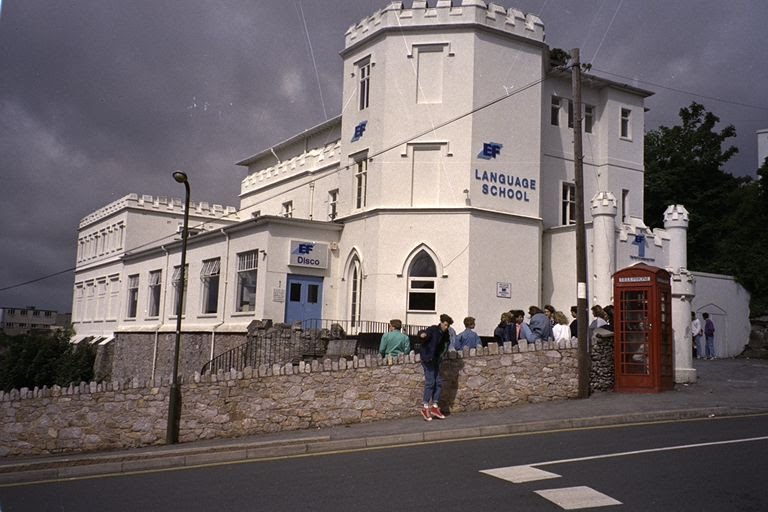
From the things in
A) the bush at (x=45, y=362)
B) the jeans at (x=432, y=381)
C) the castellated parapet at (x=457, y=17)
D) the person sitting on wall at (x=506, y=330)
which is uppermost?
the castellated parapet at (x=457, y=17)

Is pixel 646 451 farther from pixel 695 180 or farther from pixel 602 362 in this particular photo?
pixel 695 180

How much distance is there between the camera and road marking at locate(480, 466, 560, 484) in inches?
353

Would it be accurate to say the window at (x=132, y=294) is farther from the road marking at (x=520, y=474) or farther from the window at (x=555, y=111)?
→ the road marking at (x=520, y=474)

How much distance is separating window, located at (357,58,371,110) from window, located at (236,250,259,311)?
7.20 meters

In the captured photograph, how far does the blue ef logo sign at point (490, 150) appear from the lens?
26.8 metres

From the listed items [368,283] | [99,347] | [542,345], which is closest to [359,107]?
[368,283]

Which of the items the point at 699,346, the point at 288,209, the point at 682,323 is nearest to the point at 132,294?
the point at 288,209

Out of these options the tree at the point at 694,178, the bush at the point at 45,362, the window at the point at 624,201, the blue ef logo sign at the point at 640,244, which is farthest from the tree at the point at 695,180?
the bush at the point at 45,362

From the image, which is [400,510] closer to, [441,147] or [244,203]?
[441,147]

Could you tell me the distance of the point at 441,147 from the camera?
2698 centimetres

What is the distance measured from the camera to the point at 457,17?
26969mm

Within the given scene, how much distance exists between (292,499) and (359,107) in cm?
2277

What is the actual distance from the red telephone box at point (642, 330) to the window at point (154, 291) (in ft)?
91.0

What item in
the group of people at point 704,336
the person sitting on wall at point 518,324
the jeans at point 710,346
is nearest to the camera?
the person sitting on wall at point 518,324
